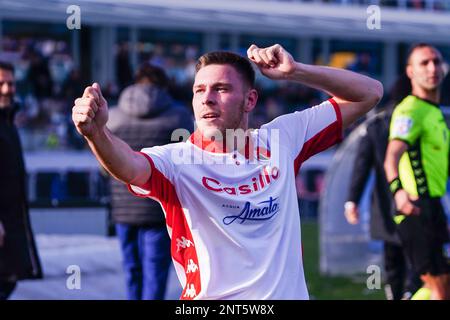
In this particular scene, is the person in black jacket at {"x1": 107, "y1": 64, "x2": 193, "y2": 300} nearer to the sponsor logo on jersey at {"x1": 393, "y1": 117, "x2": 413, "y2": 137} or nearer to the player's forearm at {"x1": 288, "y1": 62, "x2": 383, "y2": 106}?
the sponsor logo on jersey at {"x1": 393, "y1": 117, "x2": 413, "y2": 137}

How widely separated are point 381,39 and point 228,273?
27628mm

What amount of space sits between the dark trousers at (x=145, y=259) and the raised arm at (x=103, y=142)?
3.93 metres

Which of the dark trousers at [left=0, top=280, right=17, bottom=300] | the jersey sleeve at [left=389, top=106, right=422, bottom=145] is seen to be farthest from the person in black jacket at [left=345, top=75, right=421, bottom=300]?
the dark trousers at [left=0, top=280, right=17, bottom=300]

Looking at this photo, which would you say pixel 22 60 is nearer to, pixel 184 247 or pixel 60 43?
A: pixel 60 43

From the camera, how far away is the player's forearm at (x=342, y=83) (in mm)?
4633

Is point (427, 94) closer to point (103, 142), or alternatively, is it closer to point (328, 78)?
point (328, 78)

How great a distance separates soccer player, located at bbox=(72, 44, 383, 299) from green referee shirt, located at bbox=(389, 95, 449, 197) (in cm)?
320

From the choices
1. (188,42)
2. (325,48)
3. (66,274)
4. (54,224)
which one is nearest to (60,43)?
(188,42)

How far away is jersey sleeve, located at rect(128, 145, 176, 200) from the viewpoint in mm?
4254

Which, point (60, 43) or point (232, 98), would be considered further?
point (60, 43)

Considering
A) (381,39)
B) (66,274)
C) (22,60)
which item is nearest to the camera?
(66,274)

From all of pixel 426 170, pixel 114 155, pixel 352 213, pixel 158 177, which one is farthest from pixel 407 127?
pixel 114 155

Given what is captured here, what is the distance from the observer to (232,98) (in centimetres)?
442
